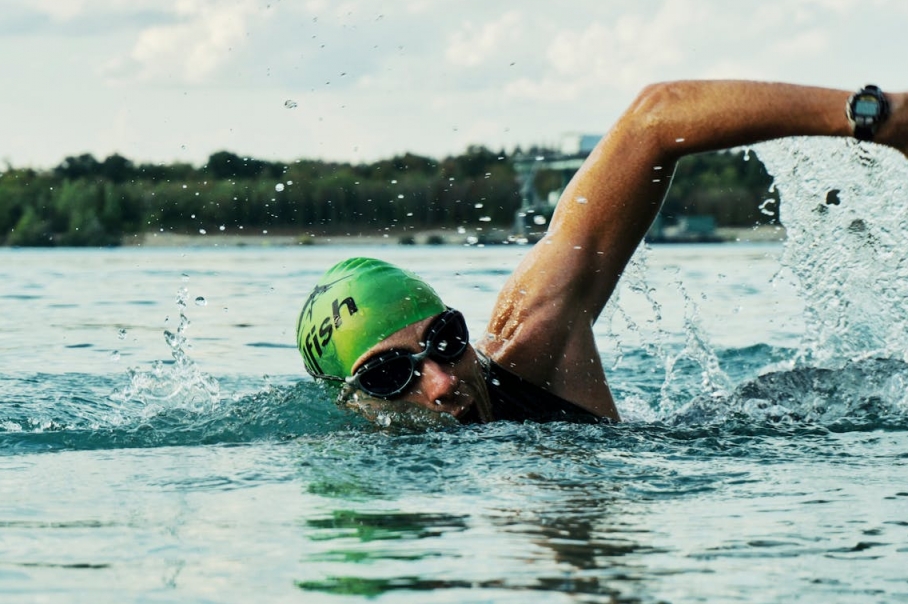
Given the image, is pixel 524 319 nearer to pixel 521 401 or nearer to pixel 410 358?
pixel 521 401

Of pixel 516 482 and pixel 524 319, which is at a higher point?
pixel 524 319

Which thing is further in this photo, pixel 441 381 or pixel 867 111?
pixel 441 381

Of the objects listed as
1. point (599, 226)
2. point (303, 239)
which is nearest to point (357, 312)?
point (599, 226)

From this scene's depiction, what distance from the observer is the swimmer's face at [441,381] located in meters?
4.25

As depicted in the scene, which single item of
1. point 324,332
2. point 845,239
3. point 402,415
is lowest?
point 402,415

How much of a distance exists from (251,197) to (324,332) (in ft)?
33.2

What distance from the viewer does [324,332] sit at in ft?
15.0

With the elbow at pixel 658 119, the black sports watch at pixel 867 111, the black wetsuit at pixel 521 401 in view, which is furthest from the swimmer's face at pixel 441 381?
the black sports watch at pixel 867 111

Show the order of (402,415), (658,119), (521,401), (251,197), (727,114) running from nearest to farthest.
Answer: (727,114) < (658,119) < (402,415) < (521,401) < (251,197)

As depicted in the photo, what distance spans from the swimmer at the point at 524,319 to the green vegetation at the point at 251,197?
2094 mm

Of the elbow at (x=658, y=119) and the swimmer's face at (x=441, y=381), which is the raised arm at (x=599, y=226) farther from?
the swimmer's face at (x=441, y=381)

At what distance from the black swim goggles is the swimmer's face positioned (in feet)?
0.04

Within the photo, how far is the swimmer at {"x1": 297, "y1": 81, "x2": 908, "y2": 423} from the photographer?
4.25 meters

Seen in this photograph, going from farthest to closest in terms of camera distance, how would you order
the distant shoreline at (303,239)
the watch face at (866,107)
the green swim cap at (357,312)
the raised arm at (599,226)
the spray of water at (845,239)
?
the distant shoreline at (303,239) → the spray of water at (845,239) → the green swim cap at (357,312) → the raised arm at (599,226) → the watch face at (866,107)
